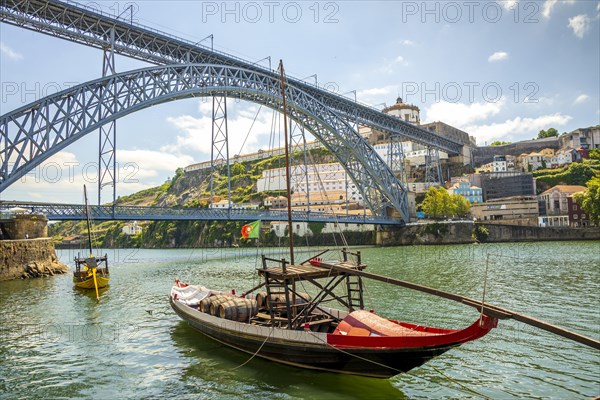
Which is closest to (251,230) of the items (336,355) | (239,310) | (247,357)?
(239,310)

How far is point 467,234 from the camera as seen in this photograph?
62719 mm

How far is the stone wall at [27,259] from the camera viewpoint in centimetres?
2967

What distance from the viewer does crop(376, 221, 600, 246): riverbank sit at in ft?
194

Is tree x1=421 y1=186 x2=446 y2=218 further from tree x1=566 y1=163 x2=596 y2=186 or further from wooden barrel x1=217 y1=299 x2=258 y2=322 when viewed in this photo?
wooden barrel x1=217 y1=299 x2=258 y2=322

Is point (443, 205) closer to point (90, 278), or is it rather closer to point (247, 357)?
point (90, 278)

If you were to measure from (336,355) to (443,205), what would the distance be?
65.4 meters

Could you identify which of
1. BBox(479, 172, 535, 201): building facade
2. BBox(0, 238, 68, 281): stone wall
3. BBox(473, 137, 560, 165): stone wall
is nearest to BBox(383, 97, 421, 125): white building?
BBox(473, 137, 560, 165): stone wall

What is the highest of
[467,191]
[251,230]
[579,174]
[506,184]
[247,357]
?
Answer: [579,174]

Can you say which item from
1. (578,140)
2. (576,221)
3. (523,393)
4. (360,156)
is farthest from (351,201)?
(523,393)

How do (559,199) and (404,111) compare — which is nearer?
(559,199)

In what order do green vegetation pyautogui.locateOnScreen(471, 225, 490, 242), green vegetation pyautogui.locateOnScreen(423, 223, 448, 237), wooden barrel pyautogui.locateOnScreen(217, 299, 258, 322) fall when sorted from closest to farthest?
wooden barrel pyautogui.locateOnScreen(217, 299, 258, 322) < green vegetation pyautogui.locateOnScreen(471, 225, 490, 242) < green vegetation pyautogui.locateOnScreen(423, 223, 448, 237)

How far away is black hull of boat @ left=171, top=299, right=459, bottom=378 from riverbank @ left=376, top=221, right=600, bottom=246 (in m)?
55.9

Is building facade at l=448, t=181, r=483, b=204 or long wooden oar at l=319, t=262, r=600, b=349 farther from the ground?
building facade at l=448, t=181, r=483, b=204

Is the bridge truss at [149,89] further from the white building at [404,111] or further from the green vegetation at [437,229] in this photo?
the white building at [404,111]
